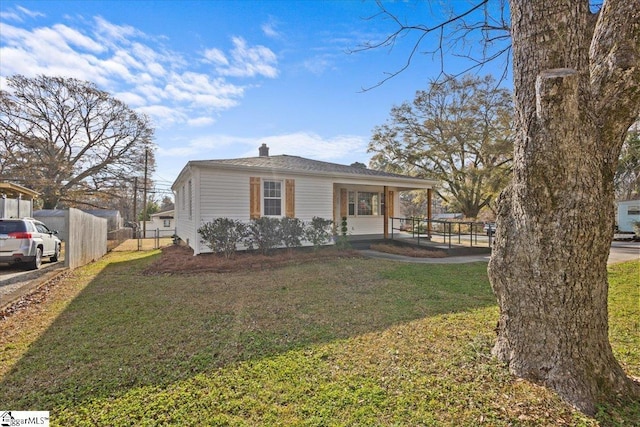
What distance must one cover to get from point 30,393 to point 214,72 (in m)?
9.27

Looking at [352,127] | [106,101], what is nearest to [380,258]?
[352,127]

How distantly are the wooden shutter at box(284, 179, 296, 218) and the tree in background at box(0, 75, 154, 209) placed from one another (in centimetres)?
2034

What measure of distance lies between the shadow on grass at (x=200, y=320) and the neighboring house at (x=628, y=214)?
21.0 m

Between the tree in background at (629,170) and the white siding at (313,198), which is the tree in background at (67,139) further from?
the tree in background at (629,170)

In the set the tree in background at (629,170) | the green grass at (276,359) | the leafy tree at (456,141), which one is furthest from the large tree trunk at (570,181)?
the tree in background at (629,170)

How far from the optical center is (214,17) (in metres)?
6.87

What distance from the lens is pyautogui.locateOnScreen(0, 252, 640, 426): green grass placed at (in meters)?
2.22

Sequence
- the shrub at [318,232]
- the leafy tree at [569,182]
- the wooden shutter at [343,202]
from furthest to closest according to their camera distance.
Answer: the wooden shutter at [343,202] → the shrub at [318,232] → the leafy tree at [569,182]

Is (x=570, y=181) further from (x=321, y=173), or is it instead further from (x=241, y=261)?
(x=321, y=173)

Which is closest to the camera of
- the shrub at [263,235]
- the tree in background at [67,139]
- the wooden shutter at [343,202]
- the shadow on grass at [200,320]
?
the shadow on grass at [200,320]

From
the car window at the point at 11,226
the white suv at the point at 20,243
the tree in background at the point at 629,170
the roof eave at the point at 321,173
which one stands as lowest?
the white suv at the point at 20,243

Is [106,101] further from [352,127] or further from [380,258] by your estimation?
[380,258]

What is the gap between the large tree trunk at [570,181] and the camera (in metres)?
2.16

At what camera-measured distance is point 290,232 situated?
9977 mm
